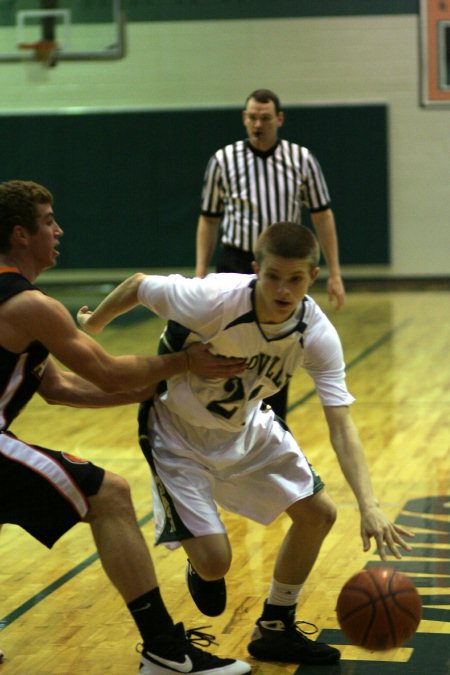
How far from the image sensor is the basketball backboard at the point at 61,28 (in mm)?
13836

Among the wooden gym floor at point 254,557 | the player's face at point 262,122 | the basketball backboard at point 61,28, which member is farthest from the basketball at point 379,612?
the basketball backboard at point 61,28

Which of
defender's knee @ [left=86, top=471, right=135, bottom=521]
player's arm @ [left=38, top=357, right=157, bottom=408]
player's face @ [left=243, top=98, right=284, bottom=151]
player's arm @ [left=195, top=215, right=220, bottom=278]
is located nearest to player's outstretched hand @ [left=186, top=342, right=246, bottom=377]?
player's arm @ [left=38, top=357, right=157, bottom=408]

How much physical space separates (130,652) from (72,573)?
1010 millimetres

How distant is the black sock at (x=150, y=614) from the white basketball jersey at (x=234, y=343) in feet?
2.22

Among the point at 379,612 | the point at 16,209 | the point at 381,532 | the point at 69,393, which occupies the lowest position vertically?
the point at 379,612

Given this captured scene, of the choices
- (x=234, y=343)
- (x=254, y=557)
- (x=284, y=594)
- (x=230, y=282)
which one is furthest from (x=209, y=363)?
(x=254, y=557)

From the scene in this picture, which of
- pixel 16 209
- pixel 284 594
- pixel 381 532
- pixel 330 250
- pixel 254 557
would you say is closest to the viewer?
pixel 381 532

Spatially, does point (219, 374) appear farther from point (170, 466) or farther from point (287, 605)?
point (287, 605)

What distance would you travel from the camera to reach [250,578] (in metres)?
5.09

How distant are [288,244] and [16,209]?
935 mm

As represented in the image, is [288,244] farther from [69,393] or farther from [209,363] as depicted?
[69,393]

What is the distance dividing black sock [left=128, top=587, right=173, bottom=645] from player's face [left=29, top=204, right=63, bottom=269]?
47.0 inches

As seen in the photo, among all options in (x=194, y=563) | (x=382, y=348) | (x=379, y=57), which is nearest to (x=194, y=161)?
(x=379, y=57)

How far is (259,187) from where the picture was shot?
22.6ft
